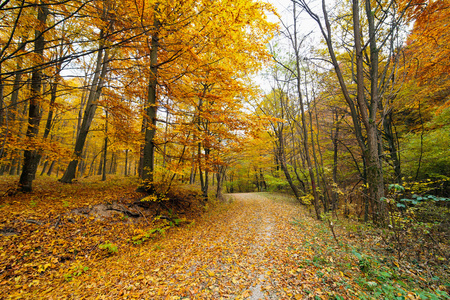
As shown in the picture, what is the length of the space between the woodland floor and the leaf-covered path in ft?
0.07

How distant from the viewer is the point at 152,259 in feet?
15.3

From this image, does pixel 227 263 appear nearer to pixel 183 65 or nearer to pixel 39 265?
pixel 39 265

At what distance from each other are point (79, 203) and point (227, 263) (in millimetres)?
5398

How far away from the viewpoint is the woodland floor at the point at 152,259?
3.39 metres

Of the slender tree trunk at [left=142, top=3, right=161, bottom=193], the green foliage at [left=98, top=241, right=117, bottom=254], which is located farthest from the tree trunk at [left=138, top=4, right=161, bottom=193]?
the green foliage at [left=98, top=241, right=117, bottom=254]

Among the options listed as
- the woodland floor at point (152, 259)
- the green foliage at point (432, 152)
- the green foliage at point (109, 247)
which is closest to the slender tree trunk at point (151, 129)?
the woodland floor at point (152, 259)

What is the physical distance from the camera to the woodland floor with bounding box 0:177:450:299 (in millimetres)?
3393

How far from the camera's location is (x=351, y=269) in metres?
3.75

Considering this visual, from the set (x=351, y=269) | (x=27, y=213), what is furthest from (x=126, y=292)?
(x=351, y=269)

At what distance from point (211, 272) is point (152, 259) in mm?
1761

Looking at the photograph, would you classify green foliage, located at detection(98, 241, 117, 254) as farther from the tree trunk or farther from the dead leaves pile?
the tree trunk

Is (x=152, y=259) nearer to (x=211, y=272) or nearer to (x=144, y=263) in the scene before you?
(x=144, y=263)

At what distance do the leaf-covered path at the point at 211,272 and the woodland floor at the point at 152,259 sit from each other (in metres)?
0.02

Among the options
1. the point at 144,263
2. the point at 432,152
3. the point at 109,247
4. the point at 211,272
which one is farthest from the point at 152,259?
the point at 432,152
